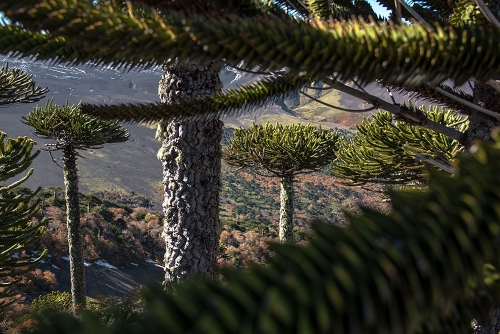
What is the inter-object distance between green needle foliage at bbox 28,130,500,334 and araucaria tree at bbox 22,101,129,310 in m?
8.90

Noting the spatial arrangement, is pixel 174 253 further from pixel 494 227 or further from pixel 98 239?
pixel 98 239

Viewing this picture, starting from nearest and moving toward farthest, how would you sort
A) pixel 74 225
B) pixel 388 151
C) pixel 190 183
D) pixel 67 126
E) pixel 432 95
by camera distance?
1. pixel 432 95
2. pixel 190 183
3. pixel 388 151
4. pixel 67 126
5. pixel 74 225

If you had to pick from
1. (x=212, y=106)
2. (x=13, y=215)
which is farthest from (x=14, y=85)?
(x=212, y=106)

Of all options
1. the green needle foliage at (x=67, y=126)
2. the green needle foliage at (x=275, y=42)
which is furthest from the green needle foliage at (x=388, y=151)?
the green needle foliage at (x=67, y=126)

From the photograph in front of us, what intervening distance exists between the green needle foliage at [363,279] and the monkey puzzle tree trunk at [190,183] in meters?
3.44

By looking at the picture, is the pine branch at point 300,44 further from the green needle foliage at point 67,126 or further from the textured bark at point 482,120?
the green needle foliage at point 67,126

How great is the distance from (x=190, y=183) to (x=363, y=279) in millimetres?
3556

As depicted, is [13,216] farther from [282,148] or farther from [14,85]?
[282,148]

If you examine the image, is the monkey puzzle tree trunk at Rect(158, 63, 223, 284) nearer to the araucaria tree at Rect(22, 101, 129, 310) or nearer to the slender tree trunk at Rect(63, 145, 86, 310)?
the araucaria tree at Rect(22, 101, 129, 310)

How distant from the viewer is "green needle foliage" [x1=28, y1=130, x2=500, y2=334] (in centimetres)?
44

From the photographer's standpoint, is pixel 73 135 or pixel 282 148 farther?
pixel 73 135

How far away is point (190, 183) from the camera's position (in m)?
3.96

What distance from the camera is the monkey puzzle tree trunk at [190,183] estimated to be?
12.9 feet

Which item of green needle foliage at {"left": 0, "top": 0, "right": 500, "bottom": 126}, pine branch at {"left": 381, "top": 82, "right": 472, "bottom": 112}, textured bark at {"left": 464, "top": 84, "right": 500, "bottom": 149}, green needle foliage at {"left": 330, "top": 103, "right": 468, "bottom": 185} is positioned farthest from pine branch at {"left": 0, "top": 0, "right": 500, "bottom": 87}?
green needle foliage at {"left": 330, "top": 103, "right": 468, "bottom": 185}
